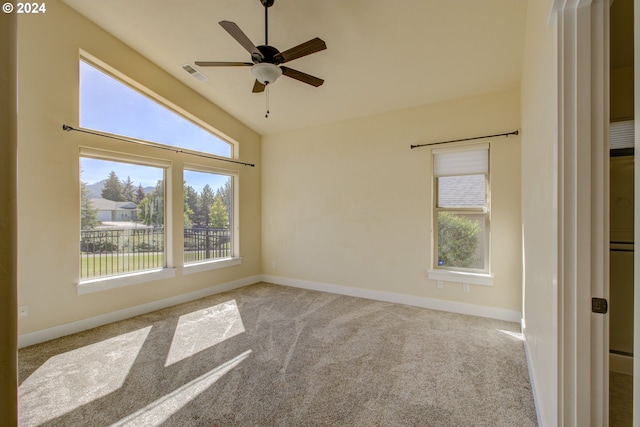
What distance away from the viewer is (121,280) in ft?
11.0

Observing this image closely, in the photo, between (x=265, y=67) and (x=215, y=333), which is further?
(x=215, y=333)

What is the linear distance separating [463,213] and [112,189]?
454 cm

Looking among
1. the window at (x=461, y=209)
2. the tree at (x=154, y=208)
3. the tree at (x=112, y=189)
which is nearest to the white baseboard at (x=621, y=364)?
the window at (x=461, y=209)

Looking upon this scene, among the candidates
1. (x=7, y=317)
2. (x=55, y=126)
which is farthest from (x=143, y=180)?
(x=7, y=317)

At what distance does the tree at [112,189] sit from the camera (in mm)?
3350

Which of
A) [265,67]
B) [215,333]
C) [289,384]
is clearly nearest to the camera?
[289,384]

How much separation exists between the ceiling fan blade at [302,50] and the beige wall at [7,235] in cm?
195

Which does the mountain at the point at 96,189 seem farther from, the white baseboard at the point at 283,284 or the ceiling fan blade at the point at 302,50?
the ceiling fan blade at the point at 302,50

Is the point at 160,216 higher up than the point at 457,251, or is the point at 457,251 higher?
the point at 160,216

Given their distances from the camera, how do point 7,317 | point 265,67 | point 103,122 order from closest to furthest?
point 7,317, point 265,67, point 103,122

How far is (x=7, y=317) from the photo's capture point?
1.61 feet

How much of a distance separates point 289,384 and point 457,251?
2.74 m

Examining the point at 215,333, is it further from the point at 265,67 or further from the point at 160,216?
the point at 265,67

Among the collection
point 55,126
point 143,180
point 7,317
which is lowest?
point 7,317
